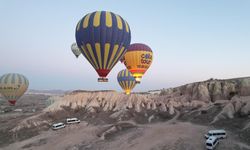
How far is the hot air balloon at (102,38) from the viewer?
3066cm

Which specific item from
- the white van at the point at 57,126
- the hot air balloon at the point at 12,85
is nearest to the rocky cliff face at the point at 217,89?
the white van at the point at 57,126

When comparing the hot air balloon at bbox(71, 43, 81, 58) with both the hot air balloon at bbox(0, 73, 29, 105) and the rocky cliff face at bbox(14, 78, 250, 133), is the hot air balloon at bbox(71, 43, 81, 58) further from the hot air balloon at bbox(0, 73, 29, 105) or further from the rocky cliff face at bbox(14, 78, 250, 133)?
the hot air balloon at bbox(0, 73, 29, 105)

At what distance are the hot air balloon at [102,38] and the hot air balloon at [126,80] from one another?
3261cm

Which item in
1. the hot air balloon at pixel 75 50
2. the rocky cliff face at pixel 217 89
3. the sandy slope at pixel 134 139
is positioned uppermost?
the hot air balloon at pixel 75 50

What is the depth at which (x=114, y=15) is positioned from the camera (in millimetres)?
31891

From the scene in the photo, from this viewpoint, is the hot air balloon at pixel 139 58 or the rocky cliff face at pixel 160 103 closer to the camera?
the rocky cliff face at pixel 160 103

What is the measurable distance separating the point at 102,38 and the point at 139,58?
1785 cm

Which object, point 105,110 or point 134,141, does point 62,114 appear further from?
point 134,141

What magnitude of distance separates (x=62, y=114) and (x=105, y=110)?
9901 mm

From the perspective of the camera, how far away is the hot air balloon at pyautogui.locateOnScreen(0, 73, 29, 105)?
2485 inches

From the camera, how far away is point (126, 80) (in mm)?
65812

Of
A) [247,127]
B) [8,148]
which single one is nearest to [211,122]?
[247,127]

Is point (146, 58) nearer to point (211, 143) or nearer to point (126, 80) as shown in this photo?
point (126, 80)

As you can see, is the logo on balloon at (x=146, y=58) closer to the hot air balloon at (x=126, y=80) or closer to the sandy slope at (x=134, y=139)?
the sandy slope at (x=134, y=139)
